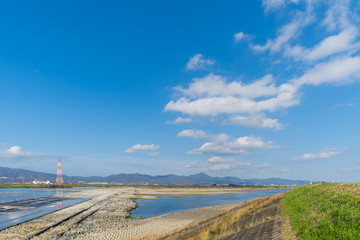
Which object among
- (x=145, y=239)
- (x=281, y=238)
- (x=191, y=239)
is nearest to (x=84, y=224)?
(x=145, y=239)

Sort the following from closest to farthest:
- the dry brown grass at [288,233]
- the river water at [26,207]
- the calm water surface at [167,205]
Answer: the dry brown grass at [288,233]
the river water at [26,207]
the calm water surface at [167,205]

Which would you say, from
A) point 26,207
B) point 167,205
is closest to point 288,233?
point 167,205

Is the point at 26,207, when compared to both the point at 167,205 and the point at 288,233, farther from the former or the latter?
the point at 288,233

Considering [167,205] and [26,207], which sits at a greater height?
[26,207]

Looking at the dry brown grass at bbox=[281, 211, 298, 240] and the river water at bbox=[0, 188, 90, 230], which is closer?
the dry brown grass at bbox=[281, 211, 298, 240]

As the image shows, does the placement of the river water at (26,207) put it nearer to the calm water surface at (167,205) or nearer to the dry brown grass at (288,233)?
the calm water surface at (167,205)

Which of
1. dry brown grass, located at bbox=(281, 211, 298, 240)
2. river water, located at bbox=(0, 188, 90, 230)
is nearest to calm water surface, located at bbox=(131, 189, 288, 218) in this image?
river water, located at bbox=(0, 188, 90, 230)

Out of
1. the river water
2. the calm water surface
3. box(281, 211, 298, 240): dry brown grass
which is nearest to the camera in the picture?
box(281, 211, 298, 240): dry brown grass

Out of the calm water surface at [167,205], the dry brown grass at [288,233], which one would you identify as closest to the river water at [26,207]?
the calm water surface at [167,205]

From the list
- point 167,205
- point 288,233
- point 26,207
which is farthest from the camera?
point 167,205

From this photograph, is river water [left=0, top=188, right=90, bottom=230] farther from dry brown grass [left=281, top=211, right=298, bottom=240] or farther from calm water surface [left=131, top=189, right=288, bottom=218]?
dry brown grass [left=281, top=211, right=298, bottom=240]

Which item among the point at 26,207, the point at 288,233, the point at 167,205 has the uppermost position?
the point at 288,233

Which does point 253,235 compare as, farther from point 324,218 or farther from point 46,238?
point 46,238

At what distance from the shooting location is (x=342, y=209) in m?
12.3
